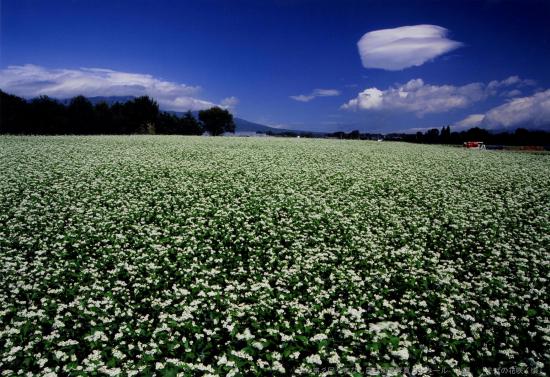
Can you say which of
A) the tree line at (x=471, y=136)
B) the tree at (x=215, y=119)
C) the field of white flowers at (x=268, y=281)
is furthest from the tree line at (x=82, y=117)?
the field of white flowers at (x=268, y=281)

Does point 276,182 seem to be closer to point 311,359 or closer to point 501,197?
point 501,197

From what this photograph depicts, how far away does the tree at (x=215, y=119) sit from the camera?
500 ft

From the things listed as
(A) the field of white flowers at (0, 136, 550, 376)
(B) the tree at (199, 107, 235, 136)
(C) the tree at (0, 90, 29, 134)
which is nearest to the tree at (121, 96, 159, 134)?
(C) the tree at (0, 90, 29, 134)

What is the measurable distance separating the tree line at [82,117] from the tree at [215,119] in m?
12.0

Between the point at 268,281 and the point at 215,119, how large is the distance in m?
148

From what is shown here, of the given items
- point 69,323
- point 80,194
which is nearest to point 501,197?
point 69,323

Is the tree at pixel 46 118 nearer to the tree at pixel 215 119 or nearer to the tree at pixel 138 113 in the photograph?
the tree at pixel 138 113

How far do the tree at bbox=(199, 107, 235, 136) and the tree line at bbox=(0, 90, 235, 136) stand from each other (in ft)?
39.5

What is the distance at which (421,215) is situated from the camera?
53.9ft

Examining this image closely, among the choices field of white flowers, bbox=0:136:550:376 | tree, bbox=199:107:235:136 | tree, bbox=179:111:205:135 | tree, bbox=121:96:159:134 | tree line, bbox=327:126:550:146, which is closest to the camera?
field of white flowers, bbox=0:136:550:376

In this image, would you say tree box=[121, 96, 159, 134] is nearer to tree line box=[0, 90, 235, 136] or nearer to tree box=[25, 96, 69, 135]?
tree line box=[0, 90, 235, 136]

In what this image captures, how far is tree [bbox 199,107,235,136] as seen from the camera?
15238 cm

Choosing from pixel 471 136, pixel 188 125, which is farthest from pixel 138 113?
pixel 471 136

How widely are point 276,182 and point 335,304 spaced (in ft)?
46.1
